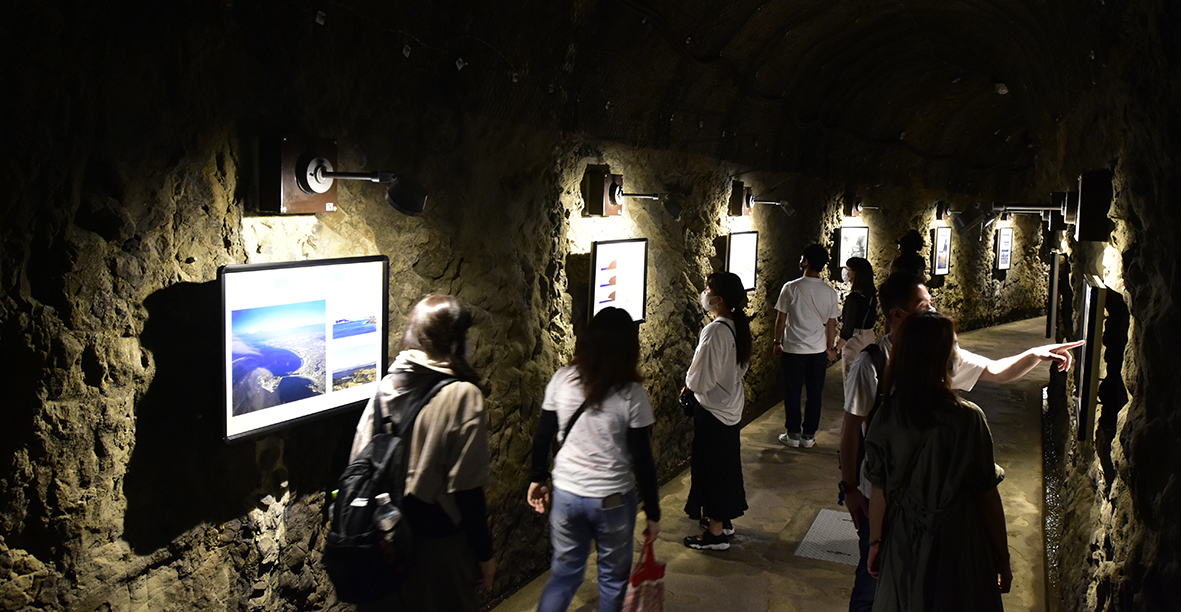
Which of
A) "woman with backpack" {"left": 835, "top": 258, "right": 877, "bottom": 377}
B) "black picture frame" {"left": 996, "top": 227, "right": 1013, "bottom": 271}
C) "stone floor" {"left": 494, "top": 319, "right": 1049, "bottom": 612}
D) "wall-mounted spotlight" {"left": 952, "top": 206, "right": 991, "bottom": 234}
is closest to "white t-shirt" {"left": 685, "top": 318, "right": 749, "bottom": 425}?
"stone floor" {"left": 494, "top": 319, "right": 1049, "bottom": 612}

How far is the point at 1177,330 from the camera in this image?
192cm

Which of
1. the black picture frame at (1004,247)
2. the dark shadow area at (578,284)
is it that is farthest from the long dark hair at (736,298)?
the black picture frame at (1004,247)

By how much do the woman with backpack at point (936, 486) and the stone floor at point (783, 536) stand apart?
161 cm

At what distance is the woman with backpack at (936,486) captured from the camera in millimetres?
2582

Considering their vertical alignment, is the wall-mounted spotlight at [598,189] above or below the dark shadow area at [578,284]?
above

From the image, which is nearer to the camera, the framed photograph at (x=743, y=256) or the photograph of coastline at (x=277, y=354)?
the photograph of coastline at (x=277, y=354)

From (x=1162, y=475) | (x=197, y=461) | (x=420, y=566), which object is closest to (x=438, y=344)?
(x=420, y=566)

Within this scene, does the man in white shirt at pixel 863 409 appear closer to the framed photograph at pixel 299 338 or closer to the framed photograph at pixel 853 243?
the framed photograph at pixel 299 338

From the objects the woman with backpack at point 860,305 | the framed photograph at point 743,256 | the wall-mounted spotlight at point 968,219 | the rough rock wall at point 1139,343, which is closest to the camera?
the rough rock wall at point 1139,343

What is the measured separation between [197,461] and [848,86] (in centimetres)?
772

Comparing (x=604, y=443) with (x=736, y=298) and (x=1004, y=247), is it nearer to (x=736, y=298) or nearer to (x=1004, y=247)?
(x=736, y=298)

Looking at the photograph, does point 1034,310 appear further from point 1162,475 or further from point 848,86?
point 1162,475

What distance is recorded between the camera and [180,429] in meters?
2.61

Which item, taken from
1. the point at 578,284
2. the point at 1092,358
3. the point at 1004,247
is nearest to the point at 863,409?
the point at 1092,358
